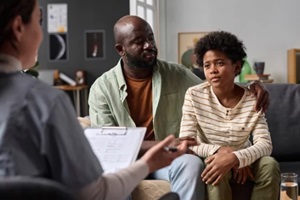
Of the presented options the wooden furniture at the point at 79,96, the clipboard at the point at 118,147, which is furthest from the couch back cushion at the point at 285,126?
the wooden furniture at the point at 79,96

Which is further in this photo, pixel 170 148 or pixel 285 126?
pixel 285 126

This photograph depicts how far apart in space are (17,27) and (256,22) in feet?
14.4

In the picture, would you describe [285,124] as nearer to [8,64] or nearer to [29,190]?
[8,64]

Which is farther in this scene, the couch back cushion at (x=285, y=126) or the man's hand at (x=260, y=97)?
the couch back cushion at (x=285, y=126)

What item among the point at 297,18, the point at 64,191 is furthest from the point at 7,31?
the point at 297,18

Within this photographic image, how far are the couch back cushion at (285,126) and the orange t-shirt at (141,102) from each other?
746 mm

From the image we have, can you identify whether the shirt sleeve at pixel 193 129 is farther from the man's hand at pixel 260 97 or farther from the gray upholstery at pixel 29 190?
the gray upholstery at pixel 29 190

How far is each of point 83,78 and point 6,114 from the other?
469 cm

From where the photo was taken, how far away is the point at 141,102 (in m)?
2.10

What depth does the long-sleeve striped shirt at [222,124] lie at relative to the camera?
1817mm

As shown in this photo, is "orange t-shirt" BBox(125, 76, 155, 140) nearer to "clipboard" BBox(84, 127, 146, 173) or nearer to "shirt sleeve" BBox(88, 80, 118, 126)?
"shirt sleeve" BBox(88, 80, 118, 126)

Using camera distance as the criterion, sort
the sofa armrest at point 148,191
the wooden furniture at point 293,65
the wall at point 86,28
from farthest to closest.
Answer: the wall at point 86,28, the wooden furniture at point 293,65, the sofa armrest at point 148,191

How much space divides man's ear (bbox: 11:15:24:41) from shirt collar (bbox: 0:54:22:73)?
41mm

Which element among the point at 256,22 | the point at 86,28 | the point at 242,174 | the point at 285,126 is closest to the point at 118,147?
the point at 242,174
